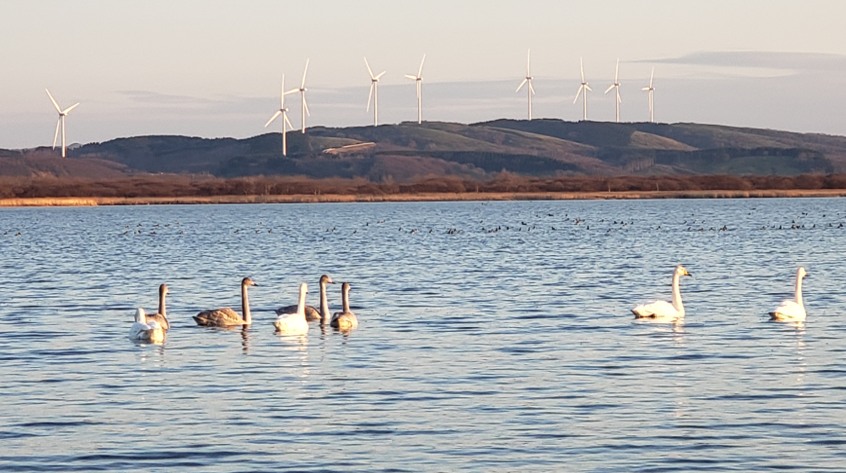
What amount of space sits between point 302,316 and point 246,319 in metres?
2.12

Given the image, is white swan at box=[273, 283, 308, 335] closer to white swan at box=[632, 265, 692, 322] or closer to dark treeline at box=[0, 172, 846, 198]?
white swan at box=[632, 265, 692, 322]

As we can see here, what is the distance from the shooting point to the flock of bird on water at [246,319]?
28.0 m

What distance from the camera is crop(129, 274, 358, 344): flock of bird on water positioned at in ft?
91.8

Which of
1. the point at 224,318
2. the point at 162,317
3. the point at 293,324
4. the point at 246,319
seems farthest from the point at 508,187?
the point at 293,324

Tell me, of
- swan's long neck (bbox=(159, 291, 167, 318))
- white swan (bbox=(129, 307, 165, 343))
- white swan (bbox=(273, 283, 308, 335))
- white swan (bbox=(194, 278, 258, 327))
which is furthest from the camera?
swan's long neck (bbox=(159, 291, 167, 318))

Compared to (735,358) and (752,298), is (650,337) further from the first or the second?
(752,298)

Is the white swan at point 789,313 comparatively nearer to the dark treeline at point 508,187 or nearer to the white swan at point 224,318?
the white swan at point 224,318

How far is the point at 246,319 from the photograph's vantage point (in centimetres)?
3088

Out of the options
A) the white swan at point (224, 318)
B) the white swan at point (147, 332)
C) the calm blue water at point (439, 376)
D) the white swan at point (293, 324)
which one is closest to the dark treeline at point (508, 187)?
the calm blue water at point (439, 376)

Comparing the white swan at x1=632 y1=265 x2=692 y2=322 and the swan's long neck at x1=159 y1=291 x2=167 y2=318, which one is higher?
the swan's long neck at x1=159 y1=291 x2=167 y2=318

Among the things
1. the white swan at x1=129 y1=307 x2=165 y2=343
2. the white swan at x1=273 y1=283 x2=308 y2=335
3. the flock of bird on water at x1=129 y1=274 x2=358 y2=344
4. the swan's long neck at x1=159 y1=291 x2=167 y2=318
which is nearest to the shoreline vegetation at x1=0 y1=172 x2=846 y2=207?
the flock of bird on water at x1=129 y1=274 x2=358 y2=344

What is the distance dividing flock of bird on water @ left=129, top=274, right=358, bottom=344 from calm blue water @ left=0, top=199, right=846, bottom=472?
1.26 feet

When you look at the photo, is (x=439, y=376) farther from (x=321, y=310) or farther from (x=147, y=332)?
(x=321, y=310)

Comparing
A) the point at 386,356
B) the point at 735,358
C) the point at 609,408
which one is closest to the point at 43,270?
the point at 386,356
